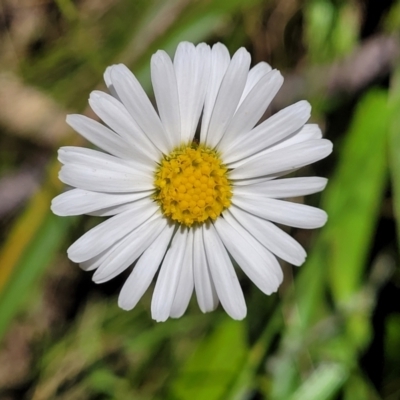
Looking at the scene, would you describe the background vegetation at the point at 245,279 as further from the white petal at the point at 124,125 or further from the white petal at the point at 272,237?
the white petal at the point at 272,237

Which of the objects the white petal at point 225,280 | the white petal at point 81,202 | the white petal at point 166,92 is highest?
the white petal at point 166,92

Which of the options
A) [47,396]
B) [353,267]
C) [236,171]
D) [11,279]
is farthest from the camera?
[47,396]

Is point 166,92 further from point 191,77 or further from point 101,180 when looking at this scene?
point 101,180

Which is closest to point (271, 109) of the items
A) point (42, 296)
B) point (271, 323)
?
point (271, 323)

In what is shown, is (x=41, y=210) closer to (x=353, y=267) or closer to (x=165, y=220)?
(x=165, y=220)

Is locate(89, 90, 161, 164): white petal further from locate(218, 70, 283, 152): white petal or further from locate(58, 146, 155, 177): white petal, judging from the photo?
locate(218, 70, 283, 152): white petal

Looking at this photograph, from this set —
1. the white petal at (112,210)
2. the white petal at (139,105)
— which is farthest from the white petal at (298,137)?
the white petal at (112,210)
